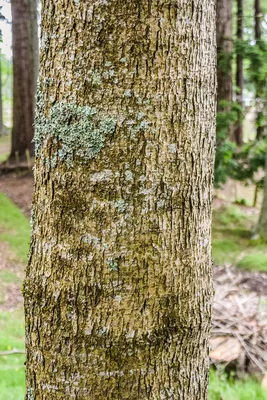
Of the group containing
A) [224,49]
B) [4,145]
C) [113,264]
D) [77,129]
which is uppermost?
[224,49]

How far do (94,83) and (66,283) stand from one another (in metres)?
0.68

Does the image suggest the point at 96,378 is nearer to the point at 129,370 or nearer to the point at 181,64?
the point at 129,370

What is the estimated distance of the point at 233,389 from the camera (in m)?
4.19

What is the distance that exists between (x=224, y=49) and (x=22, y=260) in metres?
6.52

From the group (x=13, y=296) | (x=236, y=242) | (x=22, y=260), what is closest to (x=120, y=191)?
(x=13, y=296)

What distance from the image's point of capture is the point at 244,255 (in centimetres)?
872

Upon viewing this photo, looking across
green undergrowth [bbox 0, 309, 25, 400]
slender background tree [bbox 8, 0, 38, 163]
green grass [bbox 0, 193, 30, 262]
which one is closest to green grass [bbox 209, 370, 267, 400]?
green undergrowth [bbox 0, 309, 25, 400]

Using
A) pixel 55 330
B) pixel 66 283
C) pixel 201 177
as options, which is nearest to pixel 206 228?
pixel 201 177

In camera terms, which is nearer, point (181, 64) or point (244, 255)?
point (181, 64)

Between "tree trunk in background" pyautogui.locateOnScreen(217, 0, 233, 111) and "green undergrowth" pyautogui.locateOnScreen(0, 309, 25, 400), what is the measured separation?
22.0 ft

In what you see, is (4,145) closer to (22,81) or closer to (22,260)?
(22,81)

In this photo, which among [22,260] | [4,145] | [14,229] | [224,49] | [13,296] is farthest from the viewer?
[4,145]

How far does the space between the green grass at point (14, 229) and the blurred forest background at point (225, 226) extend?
0.02 metres

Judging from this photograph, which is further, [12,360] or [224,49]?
[224,49]
